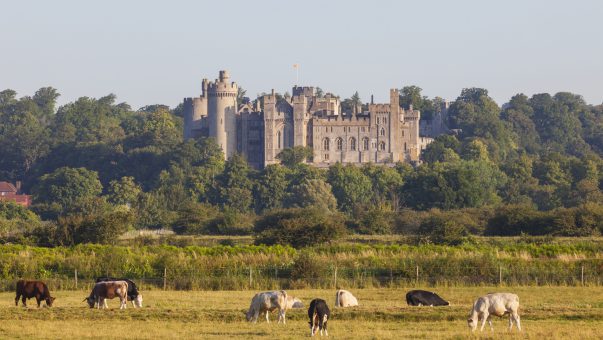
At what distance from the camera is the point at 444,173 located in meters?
109

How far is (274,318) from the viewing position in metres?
31.0

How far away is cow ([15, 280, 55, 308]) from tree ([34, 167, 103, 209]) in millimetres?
86633

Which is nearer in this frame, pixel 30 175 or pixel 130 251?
pixel 130 251

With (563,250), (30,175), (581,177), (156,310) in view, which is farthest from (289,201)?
(156,310)

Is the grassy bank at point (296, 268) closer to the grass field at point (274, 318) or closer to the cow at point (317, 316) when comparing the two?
the grass field at point (274, 318)

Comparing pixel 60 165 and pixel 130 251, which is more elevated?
pixel 60 165

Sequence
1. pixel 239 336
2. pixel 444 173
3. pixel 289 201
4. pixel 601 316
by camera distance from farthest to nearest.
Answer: pixel 289 201 → pixel 444 173 → pixel 601 316 → pixel 239 336

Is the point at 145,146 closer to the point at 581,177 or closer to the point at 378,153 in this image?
the point at 378,153

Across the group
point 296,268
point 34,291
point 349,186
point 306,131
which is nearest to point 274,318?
point 34,291

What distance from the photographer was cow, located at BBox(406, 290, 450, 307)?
3319 centimetres

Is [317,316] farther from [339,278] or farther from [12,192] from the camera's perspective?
[12,192]

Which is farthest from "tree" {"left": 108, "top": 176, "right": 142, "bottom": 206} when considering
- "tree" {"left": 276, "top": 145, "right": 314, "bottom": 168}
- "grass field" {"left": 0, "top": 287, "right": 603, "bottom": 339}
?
"grass field" {"left": 0, "top": 287, "right": 603, "bottom": 339}

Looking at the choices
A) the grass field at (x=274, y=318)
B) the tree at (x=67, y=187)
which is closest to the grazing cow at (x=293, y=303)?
the grass field at (x=274, y=318)

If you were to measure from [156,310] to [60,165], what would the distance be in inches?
4686
